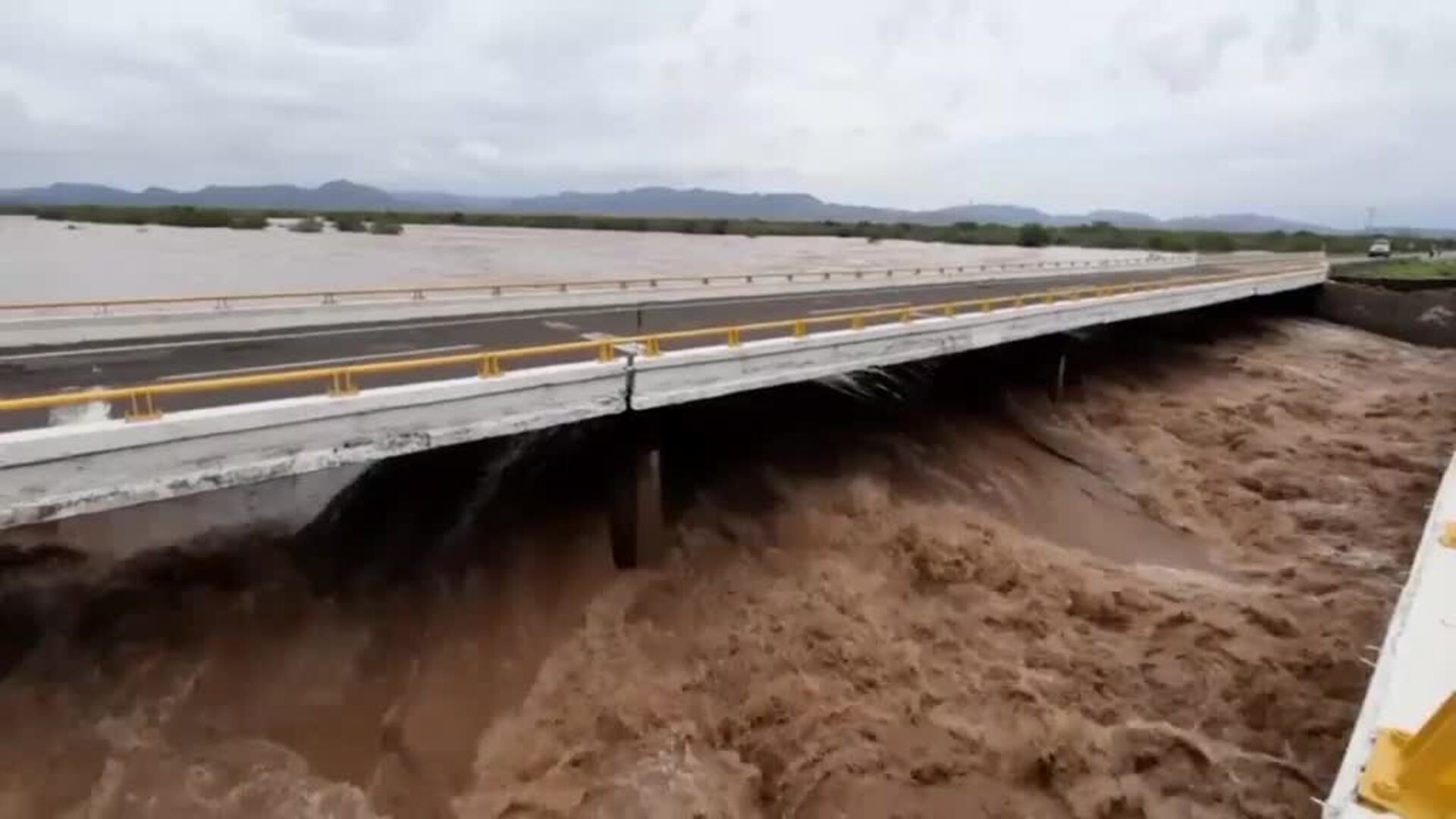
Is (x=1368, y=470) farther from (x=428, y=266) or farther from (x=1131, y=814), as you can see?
(x=428, y=266)

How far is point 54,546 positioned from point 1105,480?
18.3 metres

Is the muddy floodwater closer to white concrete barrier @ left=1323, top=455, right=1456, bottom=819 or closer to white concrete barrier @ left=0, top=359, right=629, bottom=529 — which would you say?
white concrete barrier @ left=0, top=359, right=629, bottom=529

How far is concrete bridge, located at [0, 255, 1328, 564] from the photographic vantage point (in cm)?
795

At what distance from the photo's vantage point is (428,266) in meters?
45.6

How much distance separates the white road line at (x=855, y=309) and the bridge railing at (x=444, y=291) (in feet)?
17.2

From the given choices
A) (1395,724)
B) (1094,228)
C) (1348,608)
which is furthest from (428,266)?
(1094,228)

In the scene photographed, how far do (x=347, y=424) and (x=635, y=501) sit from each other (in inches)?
168

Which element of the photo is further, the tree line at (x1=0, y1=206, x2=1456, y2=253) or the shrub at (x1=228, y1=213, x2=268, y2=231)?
the tree line at (x1=0, y1=206, x2=1456, y2=253)

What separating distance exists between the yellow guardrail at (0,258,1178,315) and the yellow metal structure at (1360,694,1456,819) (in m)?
18.4

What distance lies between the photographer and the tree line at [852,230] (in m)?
81.5

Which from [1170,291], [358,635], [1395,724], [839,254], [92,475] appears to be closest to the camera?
[1395,724]

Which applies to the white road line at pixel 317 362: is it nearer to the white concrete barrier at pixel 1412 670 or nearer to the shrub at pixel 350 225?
the white concrete barrier at pixel 1412 670

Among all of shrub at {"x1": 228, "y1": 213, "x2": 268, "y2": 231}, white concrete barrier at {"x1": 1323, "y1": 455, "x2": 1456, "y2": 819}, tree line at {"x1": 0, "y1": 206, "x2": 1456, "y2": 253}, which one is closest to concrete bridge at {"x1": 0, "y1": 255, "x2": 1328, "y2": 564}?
white concrete barrier at {"x1": 1323, "y1": 455, "x2": 1456, "y2": 819}

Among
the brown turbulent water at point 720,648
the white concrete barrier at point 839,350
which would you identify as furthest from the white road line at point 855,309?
the brown turbulent water at point 720,648
